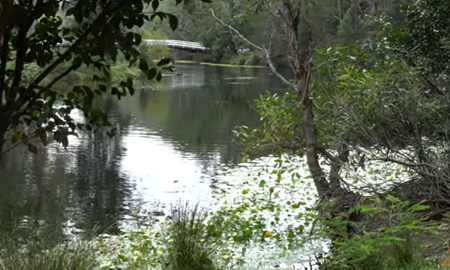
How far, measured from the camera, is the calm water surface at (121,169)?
7879mm

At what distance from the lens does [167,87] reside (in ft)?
90.1

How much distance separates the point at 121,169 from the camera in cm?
1048

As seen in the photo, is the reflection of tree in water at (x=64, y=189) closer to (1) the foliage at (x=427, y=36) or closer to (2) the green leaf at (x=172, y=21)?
(1) the foliage at (x=427, y=36)

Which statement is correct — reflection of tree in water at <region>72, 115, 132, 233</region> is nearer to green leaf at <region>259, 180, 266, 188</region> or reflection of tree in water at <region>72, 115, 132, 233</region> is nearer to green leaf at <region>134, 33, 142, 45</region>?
green leaf at <region>259, 180, 266, 188</region>

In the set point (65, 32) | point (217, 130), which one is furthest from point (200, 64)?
point (65, 32)

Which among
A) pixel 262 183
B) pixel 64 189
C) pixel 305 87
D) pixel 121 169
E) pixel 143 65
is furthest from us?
pixel 121 169

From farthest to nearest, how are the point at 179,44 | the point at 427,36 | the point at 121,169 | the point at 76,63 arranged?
the point at 179,44
the point at 121,169
the point at 427,36
the point at 76,63

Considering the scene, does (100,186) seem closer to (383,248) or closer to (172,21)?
(383,248)

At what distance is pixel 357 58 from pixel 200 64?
42962 millimetres

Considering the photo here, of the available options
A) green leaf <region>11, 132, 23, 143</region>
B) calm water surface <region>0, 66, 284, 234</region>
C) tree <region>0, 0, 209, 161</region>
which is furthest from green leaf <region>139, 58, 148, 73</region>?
calm water surface <region>0, 66, 284, 234</region>

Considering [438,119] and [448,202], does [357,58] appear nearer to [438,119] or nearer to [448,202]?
[438,119]

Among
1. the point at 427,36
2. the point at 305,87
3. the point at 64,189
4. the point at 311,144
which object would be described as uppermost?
the point at 427,36

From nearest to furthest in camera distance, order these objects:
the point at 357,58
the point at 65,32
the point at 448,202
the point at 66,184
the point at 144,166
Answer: the point at 65,32, the point at 448,202, the point at 357,58, the point at 66,184, the point at 144,166

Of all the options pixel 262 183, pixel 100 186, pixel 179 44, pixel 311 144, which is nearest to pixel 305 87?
pixel 311 144
